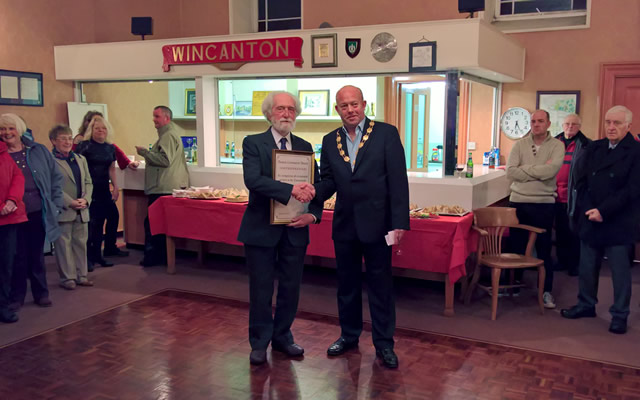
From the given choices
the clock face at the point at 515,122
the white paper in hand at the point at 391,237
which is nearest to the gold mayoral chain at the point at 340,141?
the white paper in hand at the point at 391,237

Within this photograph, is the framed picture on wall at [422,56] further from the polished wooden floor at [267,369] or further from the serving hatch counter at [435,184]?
the polished wooden floor at [267,369]

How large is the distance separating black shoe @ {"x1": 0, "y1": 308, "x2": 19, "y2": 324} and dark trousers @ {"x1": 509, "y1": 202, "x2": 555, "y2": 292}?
4.39 metres

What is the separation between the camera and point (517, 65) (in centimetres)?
721

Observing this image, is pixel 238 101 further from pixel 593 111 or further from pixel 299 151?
pixel 593 111

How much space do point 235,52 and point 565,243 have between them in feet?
13.7

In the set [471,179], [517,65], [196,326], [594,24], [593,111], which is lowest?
[196,326]

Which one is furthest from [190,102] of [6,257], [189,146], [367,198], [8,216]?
[367,198]

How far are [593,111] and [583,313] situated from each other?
3.46 metres

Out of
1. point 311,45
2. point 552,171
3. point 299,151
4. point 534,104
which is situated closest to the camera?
point 299,151

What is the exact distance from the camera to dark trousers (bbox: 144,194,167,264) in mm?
6586

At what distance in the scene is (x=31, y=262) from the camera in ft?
16.8

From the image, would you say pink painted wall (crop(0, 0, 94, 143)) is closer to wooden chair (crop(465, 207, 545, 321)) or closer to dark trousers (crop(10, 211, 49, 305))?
dark trousers (crop(10, 211, 49, 305))

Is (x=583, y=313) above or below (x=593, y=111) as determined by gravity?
below

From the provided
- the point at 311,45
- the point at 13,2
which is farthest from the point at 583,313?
the point at 13,2
